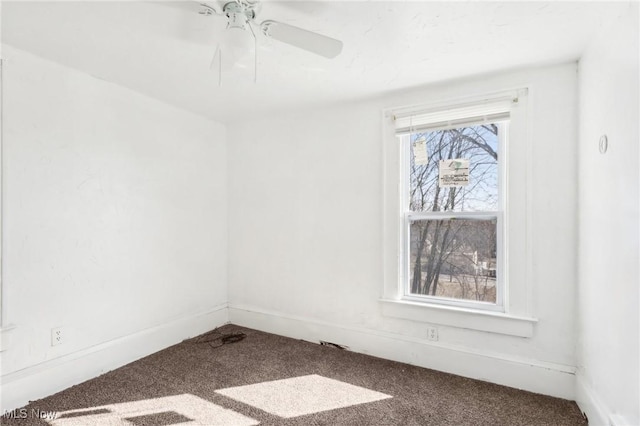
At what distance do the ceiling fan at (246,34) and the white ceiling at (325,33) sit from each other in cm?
10

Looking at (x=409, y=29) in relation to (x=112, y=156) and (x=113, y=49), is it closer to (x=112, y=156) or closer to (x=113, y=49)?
(x=113, y=49)

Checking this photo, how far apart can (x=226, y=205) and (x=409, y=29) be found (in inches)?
103

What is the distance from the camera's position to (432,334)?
2629mm

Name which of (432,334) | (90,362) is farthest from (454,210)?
(90,362)

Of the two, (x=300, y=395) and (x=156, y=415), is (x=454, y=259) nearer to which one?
(x=300, y=395)

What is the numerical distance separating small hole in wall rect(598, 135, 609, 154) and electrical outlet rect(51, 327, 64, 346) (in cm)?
356

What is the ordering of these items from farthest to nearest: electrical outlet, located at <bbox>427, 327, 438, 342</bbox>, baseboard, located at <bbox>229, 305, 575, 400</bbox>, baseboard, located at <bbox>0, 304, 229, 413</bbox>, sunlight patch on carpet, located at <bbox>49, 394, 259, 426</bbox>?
electrical outlet, located at <bbox>427, 327, 438, 342</bbox> < baseboard, located at <bbox>229, 305, 575, 400</bbox> < baseboard, located at <bbox>0, 304, 229, 413</bbox> < sunlight patch on carpet, located at <bbox>49, 394, 259, 426</bbox>

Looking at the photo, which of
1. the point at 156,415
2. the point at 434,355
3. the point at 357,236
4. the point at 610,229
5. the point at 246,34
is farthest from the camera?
the point at 357,236

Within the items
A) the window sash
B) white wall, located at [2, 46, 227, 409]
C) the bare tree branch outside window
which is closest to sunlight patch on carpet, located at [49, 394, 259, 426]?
white wall, located at [2, 46, 227, 409]

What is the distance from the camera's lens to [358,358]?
2.81 metres

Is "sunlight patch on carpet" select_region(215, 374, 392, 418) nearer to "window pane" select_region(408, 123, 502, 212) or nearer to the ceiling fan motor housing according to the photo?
"window pane" select_region(408, 123, 502, 212)

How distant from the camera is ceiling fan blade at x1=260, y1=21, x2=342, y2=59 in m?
1.55

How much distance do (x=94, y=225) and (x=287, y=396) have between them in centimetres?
190

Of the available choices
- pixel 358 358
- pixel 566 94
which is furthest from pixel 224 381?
pixel 566 94
